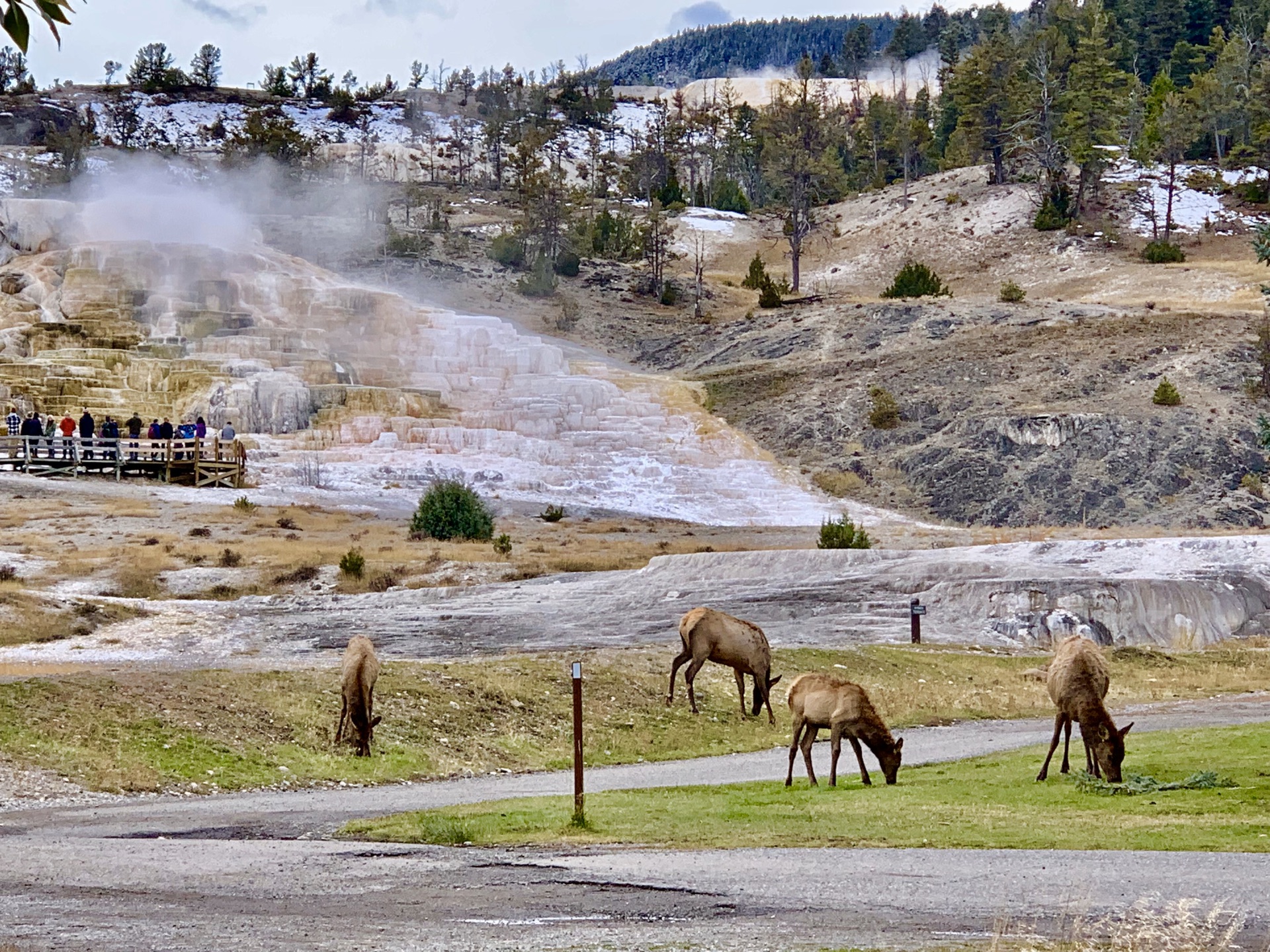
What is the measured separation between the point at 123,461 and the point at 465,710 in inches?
1488

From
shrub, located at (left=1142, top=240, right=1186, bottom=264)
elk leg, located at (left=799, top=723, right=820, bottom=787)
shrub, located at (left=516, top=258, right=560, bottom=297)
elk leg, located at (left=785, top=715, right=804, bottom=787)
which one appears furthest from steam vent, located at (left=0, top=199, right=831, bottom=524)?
elk leg, located at (left=785, top=715, right=804, bottom=787)

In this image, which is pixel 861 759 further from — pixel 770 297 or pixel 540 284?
pixel 540 284

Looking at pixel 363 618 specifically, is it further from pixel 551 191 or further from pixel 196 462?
pixel 551 191

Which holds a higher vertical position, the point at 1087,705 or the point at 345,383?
the point at 345,383

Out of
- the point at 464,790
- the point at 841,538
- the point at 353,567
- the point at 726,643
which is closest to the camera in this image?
the point at 464,790

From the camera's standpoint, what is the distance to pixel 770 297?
9069 centimetres

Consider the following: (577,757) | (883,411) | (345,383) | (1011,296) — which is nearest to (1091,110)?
(1011,296)

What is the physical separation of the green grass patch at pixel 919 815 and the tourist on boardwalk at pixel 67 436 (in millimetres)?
44199

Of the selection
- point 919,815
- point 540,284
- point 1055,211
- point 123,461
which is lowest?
point 919,815

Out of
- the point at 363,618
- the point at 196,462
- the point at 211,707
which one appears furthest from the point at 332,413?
the point at 211,707

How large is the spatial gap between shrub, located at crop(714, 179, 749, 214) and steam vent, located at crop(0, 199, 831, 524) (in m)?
44.5

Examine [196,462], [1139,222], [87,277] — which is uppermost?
[1139,222]

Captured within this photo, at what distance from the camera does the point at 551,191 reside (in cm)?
10312

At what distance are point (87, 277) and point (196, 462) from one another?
2904cm
